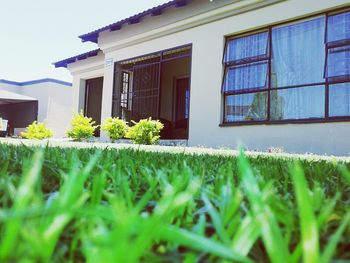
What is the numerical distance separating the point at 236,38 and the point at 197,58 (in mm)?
1315

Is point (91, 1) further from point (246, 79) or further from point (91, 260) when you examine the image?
point (91, 260)

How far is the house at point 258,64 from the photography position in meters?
7.82

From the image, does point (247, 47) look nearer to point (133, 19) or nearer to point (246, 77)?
point (246, 77)

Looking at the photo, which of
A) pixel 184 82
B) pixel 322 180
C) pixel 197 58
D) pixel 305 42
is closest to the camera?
pixel 322 180

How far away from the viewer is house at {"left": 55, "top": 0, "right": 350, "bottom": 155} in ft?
25.6

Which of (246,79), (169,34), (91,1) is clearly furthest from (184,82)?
(91,1)

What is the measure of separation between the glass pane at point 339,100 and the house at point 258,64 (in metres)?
0.02

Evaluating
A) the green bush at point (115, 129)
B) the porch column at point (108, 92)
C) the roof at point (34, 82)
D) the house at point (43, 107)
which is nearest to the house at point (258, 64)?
the porch column at point (108, 92)

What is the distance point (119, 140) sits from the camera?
12109mm

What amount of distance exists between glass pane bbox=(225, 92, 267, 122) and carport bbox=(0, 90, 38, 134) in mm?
18574

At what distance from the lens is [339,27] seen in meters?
7.88

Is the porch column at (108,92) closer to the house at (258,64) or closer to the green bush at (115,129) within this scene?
the house at (258,64)

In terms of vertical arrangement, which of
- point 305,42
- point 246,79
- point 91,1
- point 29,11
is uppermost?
point 29,11

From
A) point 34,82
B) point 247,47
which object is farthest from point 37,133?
point 34,82
